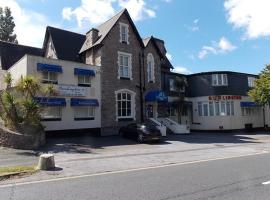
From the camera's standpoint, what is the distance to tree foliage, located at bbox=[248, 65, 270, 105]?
115ft

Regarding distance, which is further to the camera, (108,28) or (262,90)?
(262,90)

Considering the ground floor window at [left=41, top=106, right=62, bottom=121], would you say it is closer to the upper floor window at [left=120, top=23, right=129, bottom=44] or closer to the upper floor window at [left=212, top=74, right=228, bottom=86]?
the upper floor window at [left=120, top=23, right=129, bottom=44]

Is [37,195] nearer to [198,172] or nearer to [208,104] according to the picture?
[198,172]

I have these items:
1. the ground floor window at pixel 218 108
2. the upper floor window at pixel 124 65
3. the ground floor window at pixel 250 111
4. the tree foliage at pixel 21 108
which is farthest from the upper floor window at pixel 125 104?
the ground floor window at pixel 250 111

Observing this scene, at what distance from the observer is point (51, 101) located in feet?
80.5

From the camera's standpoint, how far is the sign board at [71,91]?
84.2 ft

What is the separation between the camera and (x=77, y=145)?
843 inches

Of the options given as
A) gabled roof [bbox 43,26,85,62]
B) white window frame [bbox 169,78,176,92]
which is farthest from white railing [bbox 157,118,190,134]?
gabled roof [bbox 43,26,85,62]

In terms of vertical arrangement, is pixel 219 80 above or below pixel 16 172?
above

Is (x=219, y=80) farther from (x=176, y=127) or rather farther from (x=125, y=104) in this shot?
(x=125, y=104)

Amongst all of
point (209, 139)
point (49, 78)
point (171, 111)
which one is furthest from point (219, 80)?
point (49, 78)

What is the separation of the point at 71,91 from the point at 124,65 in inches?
289

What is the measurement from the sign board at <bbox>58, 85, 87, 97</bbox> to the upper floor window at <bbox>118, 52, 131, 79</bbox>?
5.15 meters

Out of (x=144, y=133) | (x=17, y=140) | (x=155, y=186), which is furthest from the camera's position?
(x=144, y=133)
